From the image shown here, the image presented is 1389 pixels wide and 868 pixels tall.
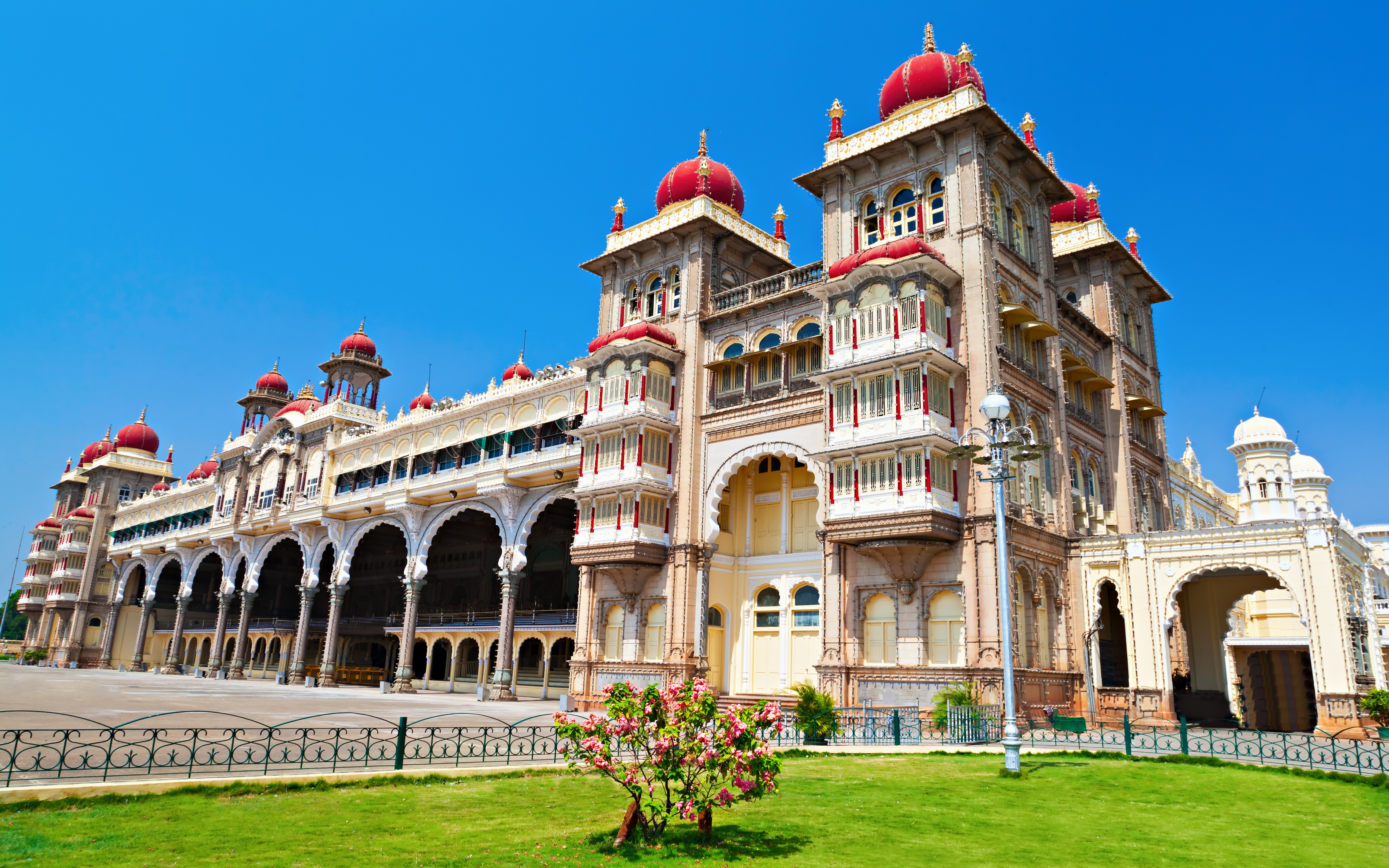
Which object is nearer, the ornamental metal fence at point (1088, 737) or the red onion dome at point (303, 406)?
the ornamental metal fence at point (1088, 737)

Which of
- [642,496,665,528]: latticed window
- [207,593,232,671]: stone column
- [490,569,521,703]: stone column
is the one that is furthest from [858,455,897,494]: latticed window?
[207,593,232,671]: stone column

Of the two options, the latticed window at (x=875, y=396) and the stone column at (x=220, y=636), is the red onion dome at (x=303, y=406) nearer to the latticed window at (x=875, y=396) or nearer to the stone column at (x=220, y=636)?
the stone column at (x=220, y=636)

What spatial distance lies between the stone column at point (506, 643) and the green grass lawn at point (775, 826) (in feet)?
78.5

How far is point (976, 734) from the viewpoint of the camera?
833 inches

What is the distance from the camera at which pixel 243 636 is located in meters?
56.7

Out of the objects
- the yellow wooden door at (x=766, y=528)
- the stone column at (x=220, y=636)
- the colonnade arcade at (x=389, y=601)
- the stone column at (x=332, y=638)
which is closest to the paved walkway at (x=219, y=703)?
the stone column at (x=332, y=638)

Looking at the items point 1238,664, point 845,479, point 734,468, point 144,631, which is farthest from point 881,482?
point 144,631

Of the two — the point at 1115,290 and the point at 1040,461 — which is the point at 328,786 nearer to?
the point at 1040,461

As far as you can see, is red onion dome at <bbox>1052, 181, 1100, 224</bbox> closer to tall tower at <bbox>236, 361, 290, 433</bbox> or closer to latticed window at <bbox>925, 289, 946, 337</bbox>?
latticed window at <bbox>925, 289, 946, 337</bbox>

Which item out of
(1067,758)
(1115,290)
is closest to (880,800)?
(1067,758)

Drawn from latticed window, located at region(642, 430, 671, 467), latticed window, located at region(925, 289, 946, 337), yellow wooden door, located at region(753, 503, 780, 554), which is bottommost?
yellow wooden door, located at region(753, 503, 780, 554)

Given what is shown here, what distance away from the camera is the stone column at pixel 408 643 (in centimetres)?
4256

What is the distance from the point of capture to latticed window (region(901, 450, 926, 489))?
25312mm

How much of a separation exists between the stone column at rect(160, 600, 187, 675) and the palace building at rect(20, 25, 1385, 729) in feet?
72.7
